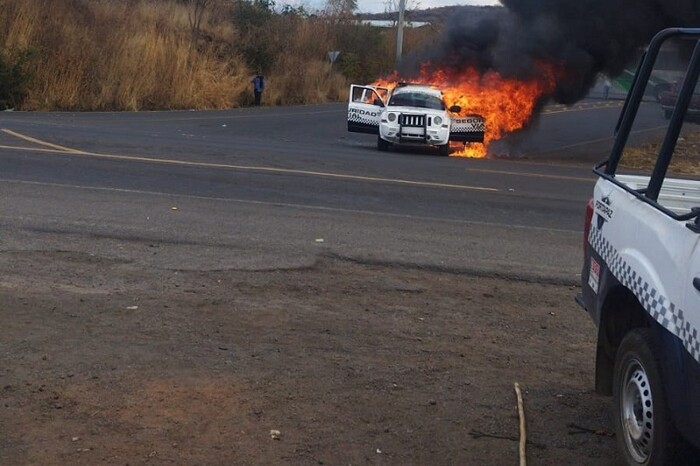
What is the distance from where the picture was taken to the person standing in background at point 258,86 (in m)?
40.4

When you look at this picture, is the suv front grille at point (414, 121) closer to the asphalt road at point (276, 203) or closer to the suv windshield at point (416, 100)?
the asphalt road at point (276, 203)

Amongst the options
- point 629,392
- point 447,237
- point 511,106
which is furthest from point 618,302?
point 511,106

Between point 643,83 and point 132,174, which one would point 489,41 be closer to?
point 132,174

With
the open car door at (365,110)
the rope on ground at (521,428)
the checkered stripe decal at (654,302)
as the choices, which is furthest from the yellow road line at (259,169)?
the checkered stripe decal at (654,302)

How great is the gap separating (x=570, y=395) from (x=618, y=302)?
1.16 meters

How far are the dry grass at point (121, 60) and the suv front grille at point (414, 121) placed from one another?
51.0 feet

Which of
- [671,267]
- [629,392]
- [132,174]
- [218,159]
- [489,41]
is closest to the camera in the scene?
[671,267]

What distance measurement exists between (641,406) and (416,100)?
734 inches

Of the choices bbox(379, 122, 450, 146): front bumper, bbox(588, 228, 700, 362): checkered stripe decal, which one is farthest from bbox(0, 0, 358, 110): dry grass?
bbox(588, 228, 700, 362): checkered stripe decal

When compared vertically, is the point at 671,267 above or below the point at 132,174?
above

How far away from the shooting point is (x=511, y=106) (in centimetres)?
2381

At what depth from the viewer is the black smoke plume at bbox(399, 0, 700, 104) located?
23.6m

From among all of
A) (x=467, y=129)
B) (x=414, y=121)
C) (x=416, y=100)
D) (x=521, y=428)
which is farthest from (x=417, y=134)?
(x=521, y=428)

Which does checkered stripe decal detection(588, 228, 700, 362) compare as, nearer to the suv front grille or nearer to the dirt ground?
the dirt ground
